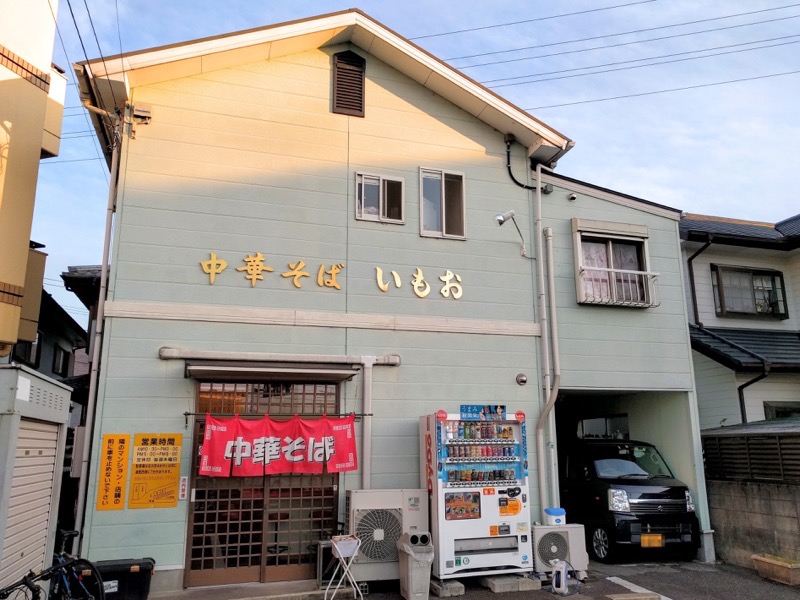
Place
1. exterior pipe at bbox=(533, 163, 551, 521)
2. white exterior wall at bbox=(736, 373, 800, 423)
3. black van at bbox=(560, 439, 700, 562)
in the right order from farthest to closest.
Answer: white exterior wall at bbox=(736, 373, 800, 423)
exterior pipe at bbox=(533, 163, 551, 521)
black van at bbox=(560, 439, 700, 562)

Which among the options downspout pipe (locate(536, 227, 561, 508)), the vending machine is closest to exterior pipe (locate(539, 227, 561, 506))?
downspout pipe (locate(536, 227, 561, 508))

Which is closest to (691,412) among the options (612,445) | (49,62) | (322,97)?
(612,445)

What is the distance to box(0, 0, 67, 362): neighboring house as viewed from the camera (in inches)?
353

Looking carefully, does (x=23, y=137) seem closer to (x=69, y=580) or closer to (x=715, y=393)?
(x=69, y=580)

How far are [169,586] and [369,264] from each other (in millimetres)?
5667

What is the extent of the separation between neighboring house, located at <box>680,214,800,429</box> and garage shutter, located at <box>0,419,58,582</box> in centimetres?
1212

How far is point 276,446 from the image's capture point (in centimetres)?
887

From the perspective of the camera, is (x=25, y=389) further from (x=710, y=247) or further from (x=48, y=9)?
(x=710, y=247)

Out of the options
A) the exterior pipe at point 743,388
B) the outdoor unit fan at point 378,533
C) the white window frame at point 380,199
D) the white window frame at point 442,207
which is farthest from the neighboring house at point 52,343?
the exterior pipe at point 743,388

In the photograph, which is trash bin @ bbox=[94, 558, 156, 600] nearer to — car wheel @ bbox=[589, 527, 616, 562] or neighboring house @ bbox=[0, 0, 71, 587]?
neighboring house @ bbox=[0, 0, 71, 587]

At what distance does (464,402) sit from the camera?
33.6ft

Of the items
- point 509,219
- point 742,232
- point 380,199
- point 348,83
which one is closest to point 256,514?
point 380,199

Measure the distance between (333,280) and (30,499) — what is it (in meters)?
5.19

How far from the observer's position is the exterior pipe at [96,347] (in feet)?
27.4
